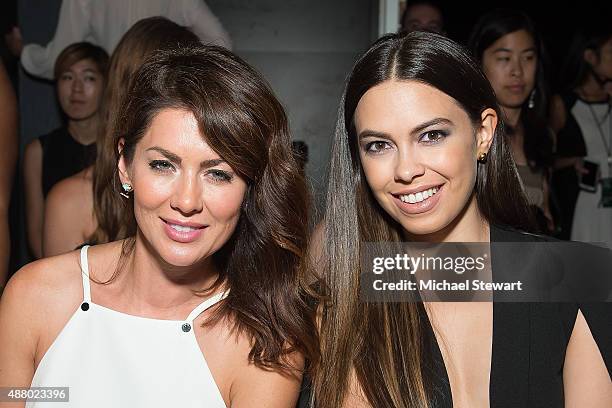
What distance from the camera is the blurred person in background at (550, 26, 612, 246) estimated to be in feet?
9.75

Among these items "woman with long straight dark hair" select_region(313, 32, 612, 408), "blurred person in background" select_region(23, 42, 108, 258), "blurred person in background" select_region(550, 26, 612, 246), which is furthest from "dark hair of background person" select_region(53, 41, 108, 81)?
"blurred person in background" select_region(550, 26, 612, 246)

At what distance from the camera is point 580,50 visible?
2.98 metres

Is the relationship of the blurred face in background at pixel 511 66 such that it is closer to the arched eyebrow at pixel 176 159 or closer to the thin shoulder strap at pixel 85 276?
the arched eyebrow at pixel 176 159

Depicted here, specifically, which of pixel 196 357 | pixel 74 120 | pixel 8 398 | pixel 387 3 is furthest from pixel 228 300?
pixel 387 3

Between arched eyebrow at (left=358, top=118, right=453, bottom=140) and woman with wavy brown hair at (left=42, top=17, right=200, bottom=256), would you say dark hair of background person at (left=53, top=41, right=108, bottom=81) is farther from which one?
arched eyebrow at (left=358, top=118, right=453, bottom=140)

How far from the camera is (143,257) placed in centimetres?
182

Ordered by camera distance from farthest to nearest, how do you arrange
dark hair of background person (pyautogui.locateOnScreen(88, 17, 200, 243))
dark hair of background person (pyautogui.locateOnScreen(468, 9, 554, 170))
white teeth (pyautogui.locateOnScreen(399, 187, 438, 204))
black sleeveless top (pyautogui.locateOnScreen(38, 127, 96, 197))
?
dark hair of background person (pyautogui.locateOnScreen(468, 9, 554, 170)) < black sleeveless top (pyautogui.locateOnScreen(38, 127, 96, 197)) < dark hair of background person (pyautogui.locateOnScreen(88, 17, 200, 243)) < white teeth (pyautogui.locateOnScreen(399, 187, 438, 204))

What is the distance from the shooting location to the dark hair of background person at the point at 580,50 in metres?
2.97

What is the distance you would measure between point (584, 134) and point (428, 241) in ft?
4.61

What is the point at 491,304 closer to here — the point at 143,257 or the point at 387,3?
the point at 143,257

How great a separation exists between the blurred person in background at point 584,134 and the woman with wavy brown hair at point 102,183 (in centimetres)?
145

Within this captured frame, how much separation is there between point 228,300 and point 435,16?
4.91ft

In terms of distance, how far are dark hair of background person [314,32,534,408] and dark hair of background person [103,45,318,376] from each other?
2.8 inches

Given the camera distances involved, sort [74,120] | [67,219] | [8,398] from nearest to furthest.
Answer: [8,398]
[67,219]
[74,120]
